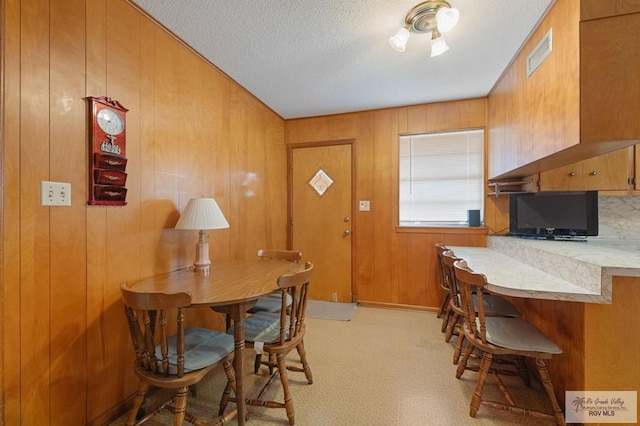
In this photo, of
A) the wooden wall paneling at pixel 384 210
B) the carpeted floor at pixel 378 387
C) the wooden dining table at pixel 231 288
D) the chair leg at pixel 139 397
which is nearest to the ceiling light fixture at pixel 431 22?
the wooden wall paneling at pixel 384 210

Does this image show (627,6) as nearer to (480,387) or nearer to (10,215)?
(480,387)

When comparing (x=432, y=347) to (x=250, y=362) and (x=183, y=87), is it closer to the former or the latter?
(x=250, y=362)

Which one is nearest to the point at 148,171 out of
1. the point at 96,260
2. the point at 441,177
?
the point at 96,260

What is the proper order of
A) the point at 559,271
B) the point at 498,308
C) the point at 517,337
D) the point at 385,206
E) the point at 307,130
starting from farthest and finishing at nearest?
the point at 307,130, the point at 385,206, the point at 498,308, the point at 559,271, the point at 517,337

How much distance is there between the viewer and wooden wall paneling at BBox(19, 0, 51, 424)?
3.87 ft

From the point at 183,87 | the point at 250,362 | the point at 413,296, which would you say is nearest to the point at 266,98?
the point at 183,87

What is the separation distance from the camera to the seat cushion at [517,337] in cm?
A: 144

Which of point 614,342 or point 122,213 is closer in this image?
point 614,342

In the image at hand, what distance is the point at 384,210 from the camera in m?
3.30

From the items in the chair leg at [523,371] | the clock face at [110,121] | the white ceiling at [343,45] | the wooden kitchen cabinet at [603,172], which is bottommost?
the chair leg at [523,371]

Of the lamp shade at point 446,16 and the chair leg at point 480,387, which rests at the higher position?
the lamp shade at point 446,16

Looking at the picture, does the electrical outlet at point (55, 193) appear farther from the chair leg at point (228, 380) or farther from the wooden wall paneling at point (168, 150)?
the chair leg at point (228, 380)

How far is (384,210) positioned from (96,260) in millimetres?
2750

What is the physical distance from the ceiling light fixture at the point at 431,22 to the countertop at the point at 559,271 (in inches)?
60.8
